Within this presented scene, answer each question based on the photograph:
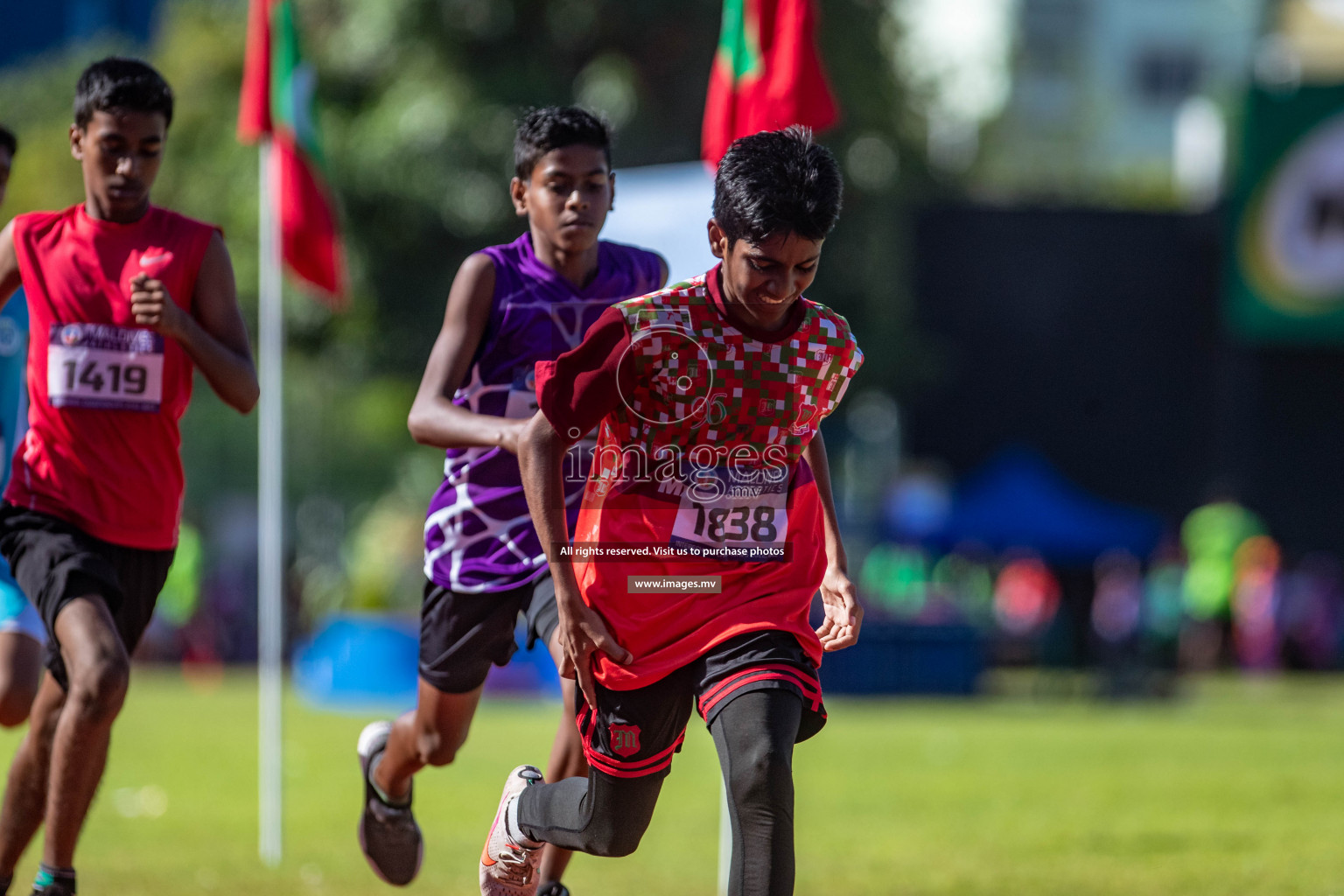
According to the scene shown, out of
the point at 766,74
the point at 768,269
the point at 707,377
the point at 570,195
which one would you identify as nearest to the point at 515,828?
the point at 707,377

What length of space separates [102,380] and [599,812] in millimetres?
2059

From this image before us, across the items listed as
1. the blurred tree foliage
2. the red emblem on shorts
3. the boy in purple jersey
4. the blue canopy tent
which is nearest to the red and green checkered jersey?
the red emblem on shorts

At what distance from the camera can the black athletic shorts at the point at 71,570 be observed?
5031 mm

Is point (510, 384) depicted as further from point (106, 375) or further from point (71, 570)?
point (71, 570)

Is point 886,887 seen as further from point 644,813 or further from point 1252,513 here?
point 1252,513

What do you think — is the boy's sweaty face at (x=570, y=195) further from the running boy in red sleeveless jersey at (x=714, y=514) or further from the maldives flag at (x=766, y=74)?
the maldives flag at (x=766, y=74)

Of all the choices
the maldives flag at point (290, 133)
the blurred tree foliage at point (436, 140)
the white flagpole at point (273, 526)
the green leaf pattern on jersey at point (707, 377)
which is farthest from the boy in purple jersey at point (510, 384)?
the blurred tree foliage at point (436, 140)

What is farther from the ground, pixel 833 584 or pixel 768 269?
pixel 768 269

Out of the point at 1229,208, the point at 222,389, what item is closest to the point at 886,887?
the point at 222,389

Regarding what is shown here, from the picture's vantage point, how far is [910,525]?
25234 mm

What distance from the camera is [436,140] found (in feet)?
70.2

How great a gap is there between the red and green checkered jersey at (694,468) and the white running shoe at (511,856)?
719 mm

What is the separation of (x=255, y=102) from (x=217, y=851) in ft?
12.6

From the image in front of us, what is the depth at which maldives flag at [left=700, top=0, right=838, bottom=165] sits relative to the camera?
6.92m
